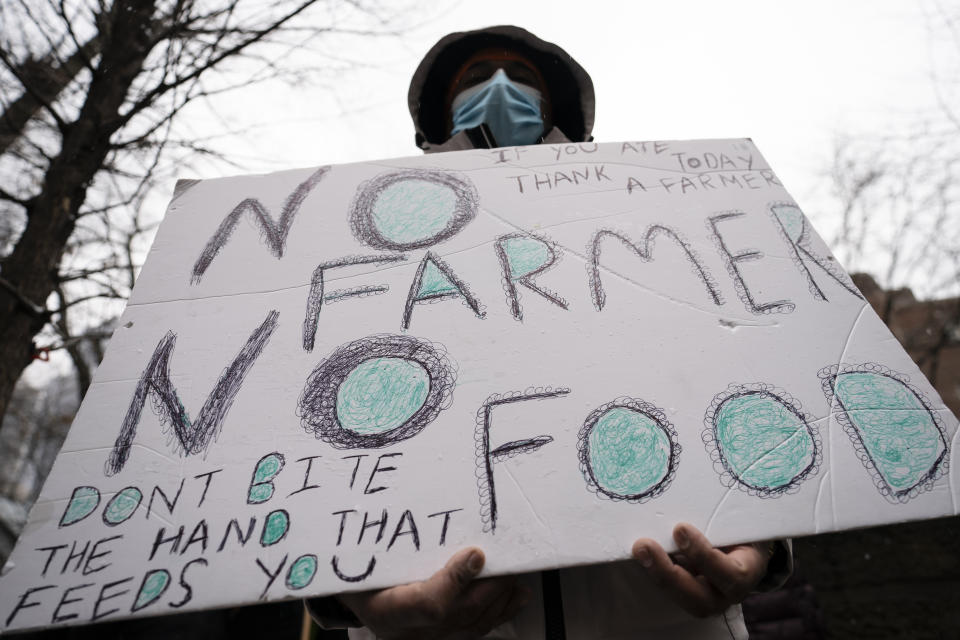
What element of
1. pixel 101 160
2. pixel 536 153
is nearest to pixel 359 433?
pixel 536 153

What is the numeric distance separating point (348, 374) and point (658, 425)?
0.58 m

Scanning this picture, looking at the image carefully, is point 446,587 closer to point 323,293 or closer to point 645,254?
point 323,293

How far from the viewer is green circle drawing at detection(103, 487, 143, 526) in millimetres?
816

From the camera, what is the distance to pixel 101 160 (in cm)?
216

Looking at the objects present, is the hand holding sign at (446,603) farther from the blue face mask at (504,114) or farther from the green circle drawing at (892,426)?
the blue face mask at (504,114)

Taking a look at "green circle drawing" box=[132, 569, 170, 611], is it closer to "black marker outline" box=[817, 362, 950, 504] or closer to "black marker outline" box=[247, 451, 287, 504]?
"black marker outline" box=[247, 451, 287, 504]

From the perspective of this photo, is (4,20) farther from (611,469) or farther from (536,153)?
(611,469)

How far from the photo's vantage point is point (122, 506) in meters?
0.83

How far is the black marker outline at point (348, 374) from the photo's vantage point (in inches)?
34.7

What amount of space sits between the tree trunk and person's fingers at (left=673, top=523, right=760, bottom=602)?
7.50 ft

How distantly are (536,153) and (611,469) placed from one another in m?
0.82

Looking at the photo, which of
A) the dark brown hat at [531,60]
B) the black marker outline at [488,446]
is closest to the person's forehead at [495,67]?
the dark brown hat at [531,60]

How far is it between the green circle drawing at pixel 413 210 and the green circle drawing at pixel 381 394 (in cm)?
33

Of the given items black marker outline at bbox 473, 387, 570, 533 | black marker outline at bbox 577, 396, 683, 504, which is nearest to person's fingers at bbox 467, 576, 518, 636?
black marker outline at bbox 473, 387, 570, 533
